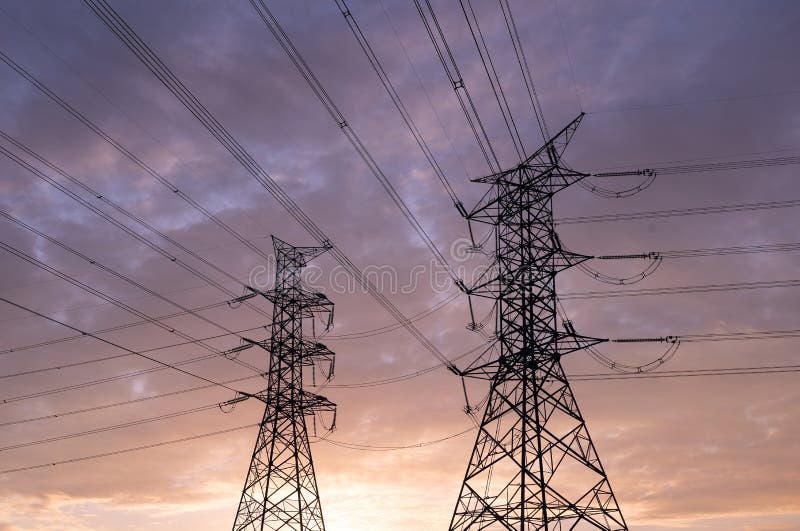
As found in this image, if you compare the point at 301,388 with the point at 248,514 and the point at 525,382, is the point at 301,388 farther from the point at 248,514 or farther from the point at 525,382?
the point at 525,382

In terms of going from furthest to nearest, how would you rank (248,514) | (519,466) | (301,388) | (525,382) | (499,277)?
(301,388) < (248,514) < (499,277) < (525,382) < (519,466)

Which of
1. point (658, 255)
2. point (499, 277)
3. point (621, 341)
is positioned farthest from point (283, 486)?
point (658, 255)

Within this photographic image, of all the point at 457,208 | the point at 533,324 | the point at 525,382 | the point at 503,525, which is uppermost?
the point at 457,208

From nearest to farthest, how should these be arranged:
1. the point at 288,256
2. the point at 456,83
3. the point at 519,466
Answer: the point at 456,83
the point at 519,466
the point at 288,256

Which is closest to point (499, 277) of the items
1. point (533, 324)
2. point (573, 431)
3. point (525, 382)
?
point (533, 324)

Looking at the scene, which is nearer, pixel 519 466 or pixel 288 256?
pixel 519 466

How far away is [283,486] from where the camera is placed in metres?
31.9

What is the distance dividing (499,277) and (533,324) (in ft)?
7.50

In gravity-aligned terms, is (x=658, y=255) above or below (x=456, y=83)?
below

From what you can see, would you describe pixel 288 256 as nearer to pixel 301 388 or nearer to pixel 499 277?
pixel 301 388

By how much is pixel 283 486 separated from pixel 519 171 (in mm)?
17880

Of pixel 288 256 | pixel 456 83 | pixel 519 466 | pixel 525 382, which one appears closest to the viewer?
pixel 456 83

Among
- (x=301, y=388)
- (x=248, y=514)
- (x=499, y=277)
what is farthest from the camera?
(x=301, y=388)

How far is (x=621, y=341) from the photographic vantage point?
26156 millimetres
